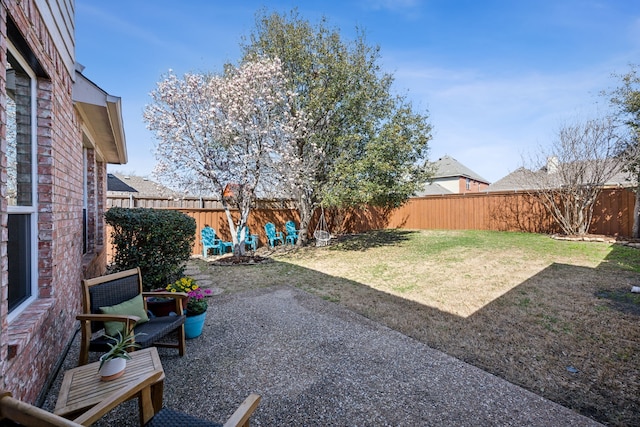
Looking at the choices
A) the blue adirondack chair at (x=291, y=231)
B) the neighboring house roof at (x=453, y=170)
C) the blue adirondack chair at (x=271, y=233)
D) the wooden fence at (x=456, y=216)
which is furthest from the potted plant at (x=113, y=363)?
the neighboring house roof at (x=453, y=170)

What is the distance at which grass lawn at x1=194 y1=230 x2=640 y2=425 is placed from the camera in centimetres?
285

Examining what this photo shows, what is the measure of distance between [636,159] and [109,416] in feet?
45.1

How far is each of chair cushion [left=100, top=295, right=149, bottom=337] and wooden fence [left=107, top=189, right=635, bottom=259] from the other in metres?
6.92

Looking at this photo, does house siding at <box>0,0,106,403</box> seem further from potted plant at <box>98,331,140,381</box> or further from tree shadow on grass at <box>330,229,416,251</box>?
tree shadow on grass at <box>330,229,416,251</box>

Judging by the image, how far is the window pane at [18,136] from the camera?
6.98 ft

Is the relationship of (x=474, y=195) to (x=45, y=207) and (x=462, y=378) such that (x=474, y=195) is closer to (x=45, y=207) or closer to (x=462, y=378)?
(x=462, y=378)

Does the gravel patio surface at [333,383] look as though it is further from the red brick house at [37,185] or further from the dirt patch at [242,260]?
the dirt patch at [242,260]

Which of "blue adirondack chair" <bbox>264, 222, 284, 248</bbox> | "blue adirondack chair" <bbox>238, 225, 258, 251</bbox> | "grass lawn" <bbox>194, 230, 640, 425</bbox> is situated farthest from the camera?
"blue adirondack chair" <bbox>264, 222, 284, 248</bbox>

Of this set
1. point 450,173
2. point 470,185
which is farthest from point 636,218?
point 470,185

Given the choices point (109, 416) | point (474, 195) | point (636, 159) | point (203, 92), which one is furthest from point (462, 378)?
point (474, 195)

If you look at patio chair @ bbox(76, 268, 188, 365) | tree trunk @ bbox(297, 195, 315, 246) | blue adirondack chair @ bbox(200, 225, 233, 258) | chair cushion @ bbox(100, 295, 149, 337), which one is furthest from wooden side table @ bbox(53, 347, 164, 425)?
tree trunk @ bbox(297, 195, 315, 246)

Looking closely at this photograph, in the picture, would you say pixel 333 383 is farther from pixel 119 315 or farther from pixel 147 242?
pixel 147 242

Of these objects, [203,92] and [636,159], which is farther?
[636,159]

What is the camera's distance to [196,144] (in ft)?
27.3
